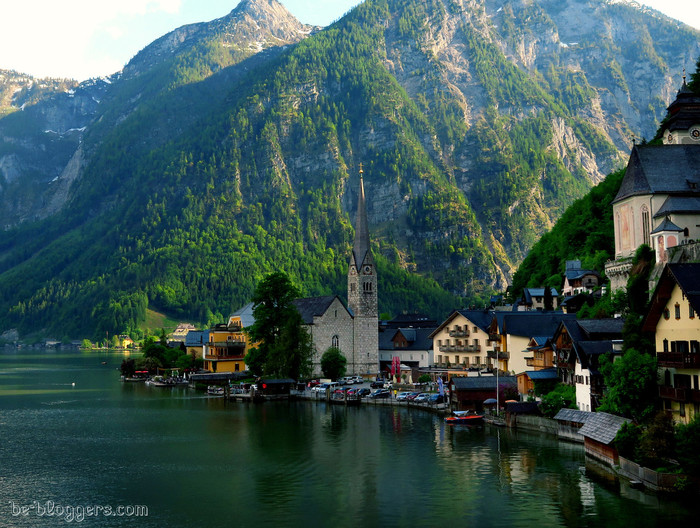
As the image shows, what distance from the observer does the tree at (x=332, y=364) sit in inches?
5017

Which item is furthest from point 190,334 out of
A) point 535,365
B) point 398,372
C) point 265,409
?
point 535,365

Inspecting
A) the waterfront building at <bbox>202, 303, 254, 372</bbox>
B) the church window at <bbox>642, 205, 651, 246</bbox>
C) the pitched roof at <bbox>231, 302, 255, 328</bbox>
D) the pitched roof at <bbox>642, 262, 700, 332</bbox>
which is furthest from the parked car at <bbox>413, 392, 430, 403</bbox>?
the pitched roof at <bbox>231, 302, 255, 328</bbox>

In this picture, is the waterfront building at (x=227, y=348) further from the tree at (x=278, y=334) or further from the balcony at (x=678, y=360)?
the balcony at (x=678, y=360)

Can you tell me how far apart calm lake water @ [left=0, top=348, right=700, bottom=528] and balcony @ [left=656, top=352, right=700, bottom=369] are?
8723 millimetres

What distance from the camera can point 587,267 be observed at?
355ft

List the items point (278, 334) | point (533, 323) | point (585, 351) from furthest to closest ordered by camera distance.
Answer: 1. point (278, 334)
2. point (533, 323)
3. point (585, 351)

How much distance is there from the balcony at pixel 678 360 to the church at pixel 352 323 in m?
82.9

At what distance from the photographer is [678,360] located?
4850 cm

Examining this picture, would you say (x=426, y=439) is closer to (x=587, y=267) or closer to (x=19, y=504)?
(x=19, y=504)

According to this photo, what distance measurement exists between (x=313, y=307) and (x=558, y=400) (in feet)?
228

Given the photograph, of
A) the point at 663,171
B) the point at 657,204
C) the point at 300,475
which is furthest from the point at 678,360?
the point at 663,171

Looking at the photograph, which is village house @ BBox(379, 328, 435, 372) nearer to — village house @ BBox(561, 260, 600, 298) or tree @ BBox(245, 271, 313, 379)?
tree @ BBox(245, 271, 313, 379)

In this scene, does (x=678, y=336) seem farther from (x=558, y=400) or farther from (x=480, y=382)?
(x=480, y=382)

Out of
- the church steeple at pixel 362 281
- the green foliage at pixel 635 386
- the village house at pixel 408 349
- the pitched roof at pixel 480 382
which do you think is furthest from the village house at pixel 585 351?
the church steeple at pixel 362 281
